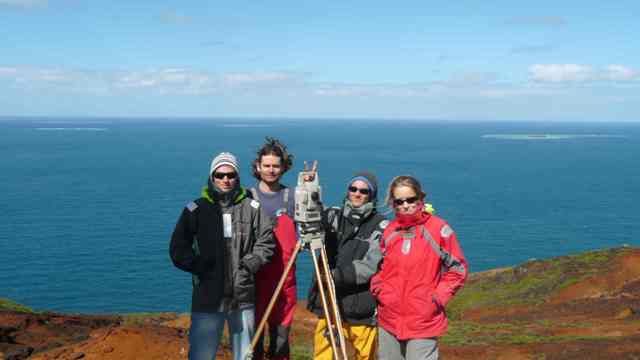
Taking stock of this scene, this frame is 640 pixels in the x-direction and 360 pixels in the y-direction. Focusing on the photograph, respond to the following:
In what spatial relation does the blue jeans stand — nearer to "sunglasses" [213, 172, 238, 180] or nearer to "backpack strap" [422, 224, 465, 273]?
"sunglasses" [213, 172, 238, 180]

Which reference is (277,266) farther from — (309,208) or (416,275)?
(416,275)

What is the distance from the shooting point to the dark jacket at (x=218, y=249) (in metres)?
6.77

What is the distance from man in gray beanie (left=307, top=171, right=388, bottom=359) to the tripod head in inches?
13.7

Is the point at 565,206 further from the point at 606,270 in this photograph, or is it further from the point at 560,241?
the point at 606,270

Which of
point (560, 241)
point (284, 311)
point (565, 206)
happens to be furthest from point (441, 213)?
point (284, 311)

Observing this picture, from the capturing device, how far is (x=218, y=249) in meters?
6.84

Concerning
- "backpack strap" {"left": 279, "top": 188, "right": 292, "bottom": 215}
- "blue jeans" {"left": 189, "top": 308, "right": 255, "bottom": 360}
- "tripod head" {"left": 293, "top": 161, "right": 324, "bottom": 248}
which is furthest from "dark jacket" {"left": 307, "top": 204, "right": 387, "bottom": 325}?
"blue jeans" {"left": 189, "top": 308, "right": 255, "bottom": 360}

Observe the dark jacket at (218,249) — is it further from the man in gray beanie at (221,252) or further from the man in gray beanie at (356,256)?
the man in gray beanie at (356,256)

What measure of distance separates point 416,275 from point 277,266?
5.82 feet

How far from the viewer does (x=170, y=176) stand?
120500mm

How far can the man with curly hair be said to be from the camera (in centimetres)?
720

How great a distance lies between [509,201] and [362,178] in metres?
97.6

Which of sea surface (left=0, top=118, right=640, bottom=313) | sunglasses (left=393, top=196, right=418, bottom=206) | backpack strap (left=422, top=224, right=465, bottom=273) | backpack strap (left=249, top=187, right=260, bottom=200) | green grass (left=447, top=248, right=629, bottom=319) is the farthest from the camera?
sea surface (left=0, top=118, right=640, bottom=313)

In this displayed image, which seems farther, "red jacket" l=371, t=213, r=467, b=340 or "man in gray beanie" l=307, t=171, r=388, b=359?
"man in gray beanie" l=307, t=171, r=388, b=359
